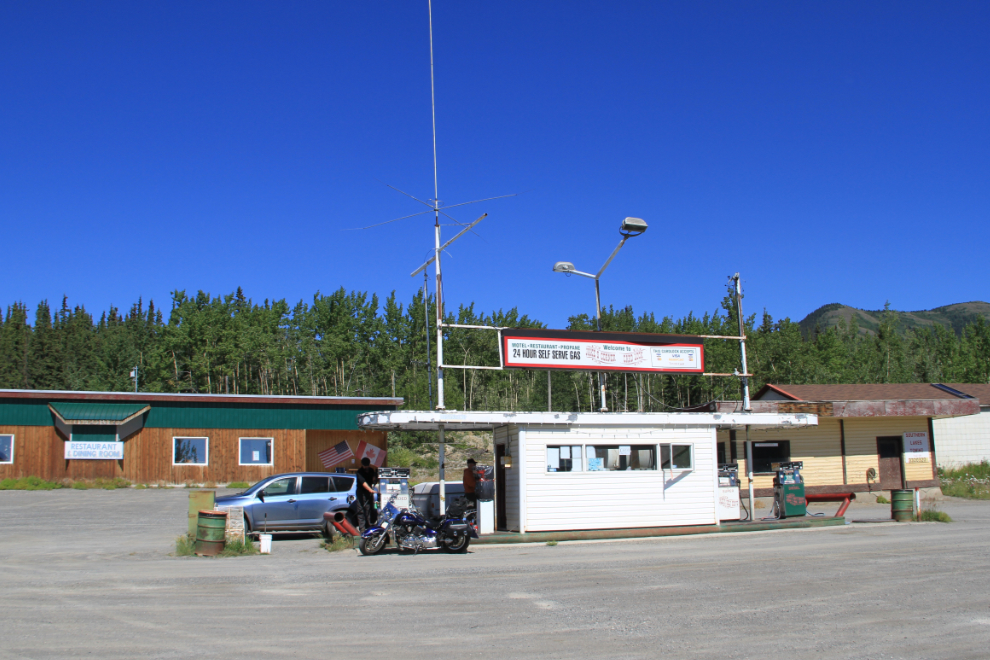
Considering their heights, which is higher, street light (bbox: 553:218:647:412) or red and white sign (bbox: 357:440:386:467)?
street light (bbox: 553:218:647:412)

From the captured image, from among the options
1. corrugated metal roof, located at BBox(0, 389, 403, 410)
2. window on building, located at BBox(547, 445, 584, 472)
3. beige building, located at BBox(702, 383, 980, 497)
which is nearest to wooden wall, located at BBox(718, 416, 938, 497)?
beige building, located at BBox(702, 383, 980, 497)

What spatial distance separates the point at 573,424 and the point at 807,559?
605 cm

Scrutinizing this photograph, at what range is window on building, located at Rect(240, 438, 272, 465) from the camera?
1348 inches

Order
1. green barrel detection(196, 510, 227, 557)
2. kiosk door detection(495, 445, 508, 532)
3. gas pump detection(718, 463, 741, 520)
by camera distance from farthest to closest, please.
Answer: gas pump detection(718, 463, 741, 520)
kiosk door detection(495, 445, 508, 532)
green barrel detection(196, 510, 227, 557)

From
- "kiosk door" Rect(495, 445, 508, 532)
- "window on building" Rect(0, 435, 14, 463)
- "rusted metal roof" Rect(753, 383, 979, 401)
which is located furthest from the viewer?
"rusted metal roof" Rect(753, 383, 979, 401)

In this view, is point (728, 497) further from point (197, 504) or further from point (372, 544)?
point (197, 504)

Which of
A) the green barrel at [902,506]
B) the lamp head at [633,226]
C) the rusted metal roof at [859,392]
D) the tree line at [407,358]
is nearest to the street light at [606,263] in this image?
the lamp head at [633,226]

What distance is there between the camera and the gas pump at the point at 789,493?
65.5ft

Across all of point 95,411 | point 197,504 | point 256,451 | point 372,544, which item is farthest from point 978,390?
point 95,411

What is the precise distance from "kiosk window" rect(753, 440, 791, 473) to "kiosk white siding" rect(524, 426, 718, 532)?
910cm

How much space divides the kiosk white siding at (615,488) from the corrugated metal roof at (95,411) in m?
21.7

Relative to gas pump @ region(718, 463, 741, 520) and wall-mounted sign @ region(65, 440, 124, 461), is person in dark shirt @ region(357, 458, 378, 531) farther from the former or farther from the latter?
wall-mounted sign @ region(65, 440, 124, 461)

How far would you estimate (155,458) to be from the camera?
33.1 m

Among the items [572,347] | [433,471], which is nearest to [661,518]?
[572,347]
